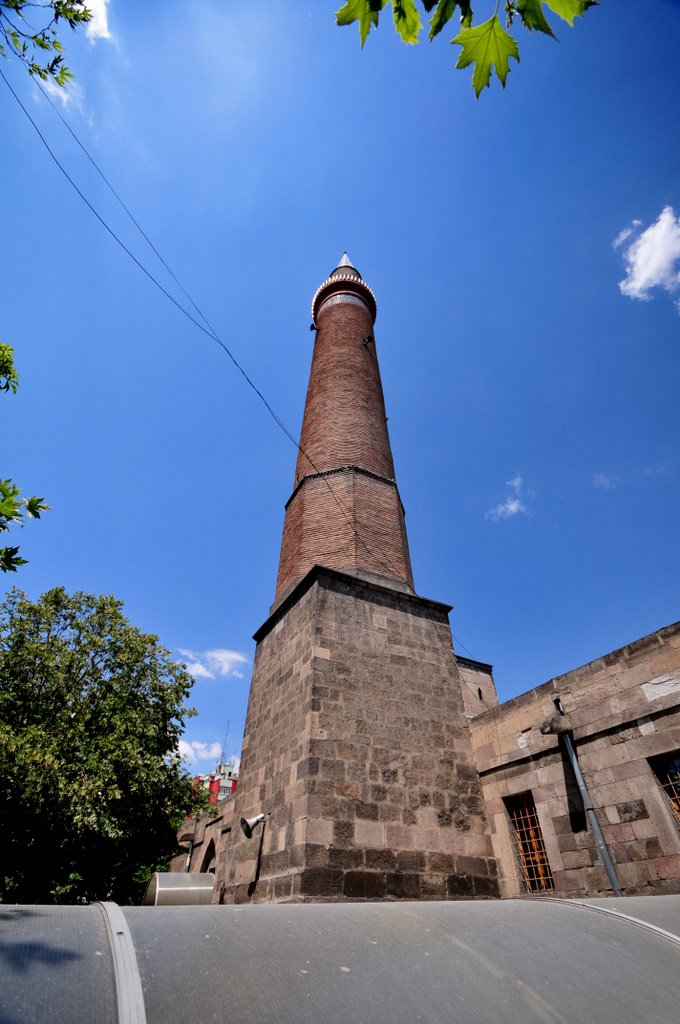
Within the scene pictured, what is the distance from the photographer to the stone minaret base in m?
6.04

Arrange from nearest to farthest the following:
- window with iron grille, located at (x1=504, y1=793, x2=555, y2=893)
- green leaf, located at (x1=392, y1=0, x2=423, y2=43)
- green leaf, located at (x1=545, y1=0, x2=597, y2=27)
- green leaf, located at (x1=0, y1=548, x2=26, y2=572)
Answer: green leaf, located at (x1=545, y1=0, x2=597, y2=27) → green leaf, located at (x1=392, y1=0, x2=423, y2=43) → green leaf, located at (x1=0, y1=548, x2=26, y2=572) → window with iron grille, located at (x1=504, y1=793, x2=555, y2=893)

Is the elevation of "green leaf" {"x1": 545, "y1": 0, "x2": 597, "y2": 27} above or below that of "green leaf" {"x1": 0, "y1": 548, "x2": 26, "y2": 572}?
above

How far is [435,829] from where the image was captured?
6.80 m

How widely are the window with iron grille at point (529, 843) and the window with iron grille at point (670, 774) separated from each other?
1771mm

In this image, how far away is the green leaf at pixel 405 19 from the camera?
2266 mm

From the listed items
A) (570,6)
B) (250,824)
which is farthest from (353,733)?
(570,6)

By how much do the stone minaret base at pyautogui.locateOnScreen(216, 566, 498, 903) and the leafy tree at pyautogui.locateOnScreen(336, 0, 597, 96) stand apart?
21.3 feet

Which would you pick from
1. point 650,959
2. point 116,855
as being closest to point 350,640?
point 650,959

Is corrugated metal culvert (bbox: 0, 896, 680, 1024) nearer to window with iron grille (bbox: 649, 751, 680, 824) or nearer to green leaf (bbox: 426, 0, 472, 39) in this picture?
window with iron grille (bbox: 649, 751, 680, 824)

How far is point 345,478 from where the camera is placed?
10.6 m

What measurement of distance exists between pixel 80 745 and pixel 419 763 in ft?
29.0

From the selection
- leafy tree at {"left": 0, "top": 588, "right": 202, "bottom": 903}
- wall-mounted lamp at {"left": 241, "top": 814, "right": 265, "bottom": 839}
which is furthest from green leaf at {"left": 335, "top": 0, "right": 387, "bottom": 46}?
leafy tree at {"left": 0, "top": 588, "right": 202, "bottom": 903}

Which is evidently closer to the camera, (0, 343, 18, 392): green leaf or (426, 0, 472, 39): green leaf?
(426, 0, 472, 39): green leaf

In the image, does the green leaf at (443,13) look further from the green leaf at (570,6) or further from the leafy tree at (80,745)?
the leafy tree at (80,745)
